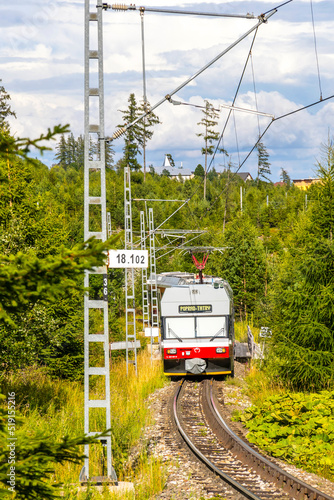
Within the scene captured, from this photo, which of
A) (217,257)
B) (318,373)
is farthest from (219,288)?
(217,257)

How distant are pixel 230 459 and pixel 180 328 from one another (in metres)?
8.51

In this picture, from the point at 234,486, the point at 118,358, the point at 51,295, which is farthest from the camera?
the point at 118,358

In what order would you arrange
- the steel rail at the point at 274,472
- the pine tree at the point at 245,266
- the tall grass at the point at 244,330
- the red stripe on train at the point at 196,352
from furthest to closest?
1. the pine tree at the point at 245,266
2. the tall grass at the point at 244,330
3. the red stripe on train at the point at 196,352
4. the steel rail at the point at 274,472

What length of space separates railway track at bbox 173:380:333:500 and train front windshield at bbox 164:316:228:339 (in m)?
3.25

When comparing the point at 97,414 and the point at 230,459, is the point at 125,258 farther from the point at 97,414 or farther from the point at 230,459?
the point at 230,459

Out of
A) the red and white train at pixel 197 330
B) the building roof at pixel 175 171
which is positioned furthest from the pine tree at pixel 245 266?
the building roof at pixel 175 171

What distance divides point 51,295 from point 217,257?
35.0m

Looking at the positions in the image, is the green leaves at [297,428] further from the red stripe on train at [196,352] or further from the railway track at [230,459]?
the red stripe on train at [196,352]

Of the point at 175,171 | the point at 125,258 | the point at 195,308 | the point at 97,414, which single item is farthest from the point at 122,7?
the point at 175,171

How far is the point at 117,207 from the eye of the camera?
204 feet

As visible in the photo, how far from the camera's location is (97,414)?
36.8 feet

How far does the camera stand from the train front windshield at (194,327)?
60.0 feet

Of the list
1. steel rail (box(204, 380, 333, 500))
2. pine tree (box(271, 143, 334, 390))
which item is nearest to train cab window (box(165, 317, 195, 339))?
pine tree (box(271, 143, 334, 390))

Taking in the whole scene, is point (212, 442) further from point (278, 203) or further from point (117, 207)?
point (278, 203)
